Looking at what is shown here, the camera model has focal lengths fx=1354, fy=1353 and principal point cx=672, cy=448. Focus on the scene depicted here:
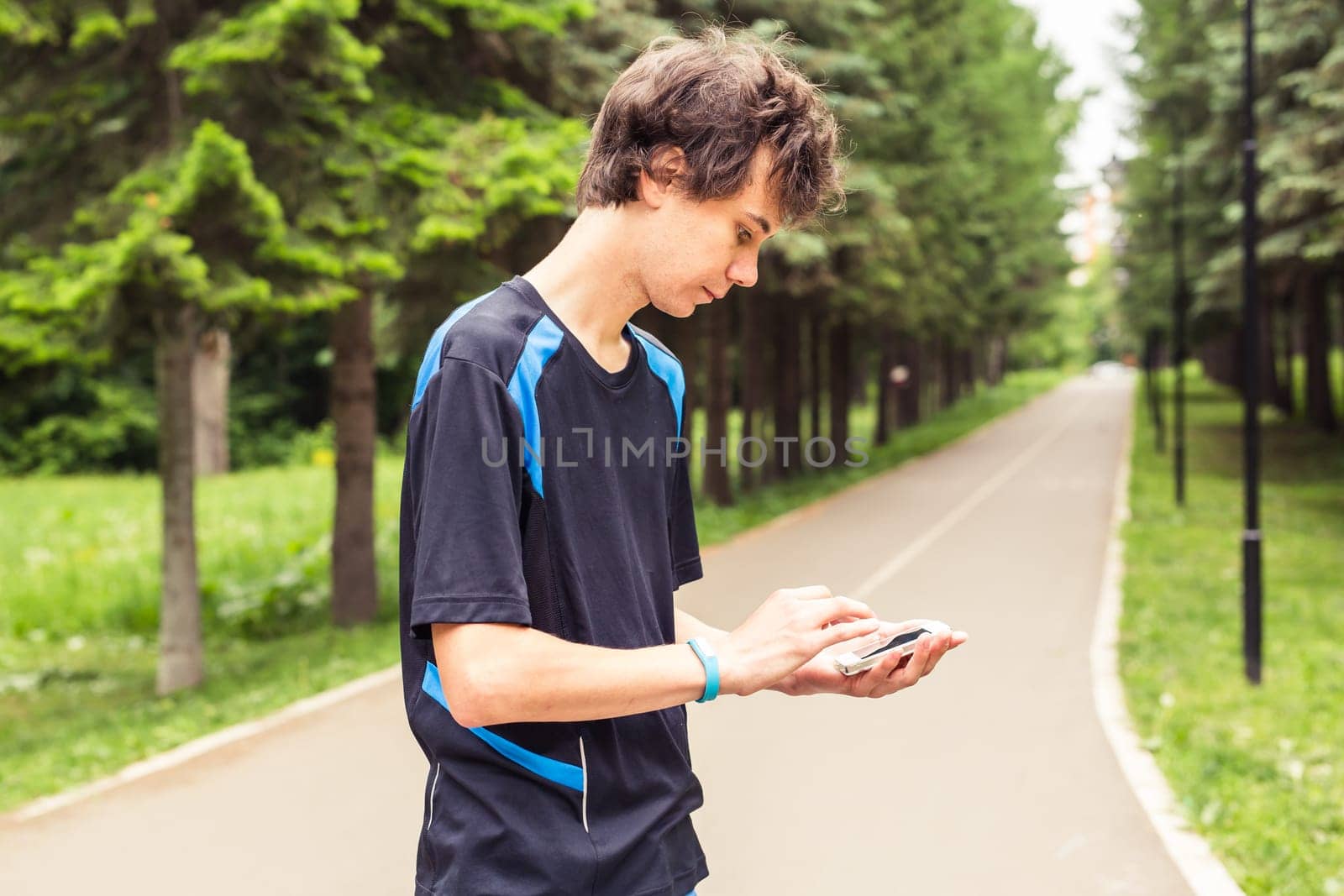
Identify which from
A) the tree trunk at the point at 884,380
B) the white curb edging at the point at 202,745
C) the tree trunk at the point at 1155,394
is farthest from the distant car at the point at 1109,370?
the white curb edging at the point at 202,745

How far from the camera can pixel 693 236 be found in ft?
6.05

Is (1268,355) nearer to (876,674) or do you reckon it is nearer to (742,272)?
(876,674)

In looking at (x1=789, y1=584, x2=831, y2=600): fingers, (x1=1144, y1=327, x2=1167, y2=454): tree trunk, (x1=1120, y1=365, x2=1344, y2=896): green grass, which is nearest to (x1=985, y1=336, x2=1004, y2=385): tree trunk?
(x1=1144, y1=327, x2=1167, y2=454): tree trunk

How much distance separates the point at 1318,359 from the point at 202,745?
30581 millimetres

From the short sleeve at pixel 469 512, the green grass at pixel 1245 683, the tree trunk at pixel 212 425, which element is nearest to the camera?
the short sleeve at pixel 469 512

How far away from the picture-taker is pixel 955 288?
33.1 metres

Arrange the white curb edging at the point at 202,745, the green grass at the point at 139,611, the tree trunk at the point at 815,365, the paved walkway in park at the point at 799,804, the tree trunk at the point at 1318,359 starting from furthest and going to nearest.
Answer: the tree trunk at the point at 1318,359, the tree trunk at the point at 815,365, the green grass at the point at 139,611, the white curb edging at the point at 202,745, the paved walkway in park at the point at 799,804

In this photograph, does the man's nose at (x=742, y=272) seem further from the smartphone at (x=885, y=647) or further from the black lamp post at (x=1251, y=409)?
the black lamp post at (x=1251, y=409)

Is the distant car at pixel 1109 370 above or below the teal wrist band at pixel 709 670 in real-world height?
below

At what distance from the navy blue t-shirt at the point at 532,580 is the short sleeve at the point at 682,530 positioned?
21cm

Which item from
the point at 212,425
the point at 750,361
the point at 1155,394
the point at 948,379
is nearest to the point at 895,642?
the point at 750,361

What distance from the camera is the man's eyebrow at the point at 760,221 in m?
1.86

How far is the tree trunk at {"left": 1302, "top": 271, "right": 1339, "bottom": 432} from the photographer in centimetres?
3123

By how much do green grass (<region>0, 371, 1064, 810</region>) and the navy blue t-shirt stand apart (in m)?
6.66
